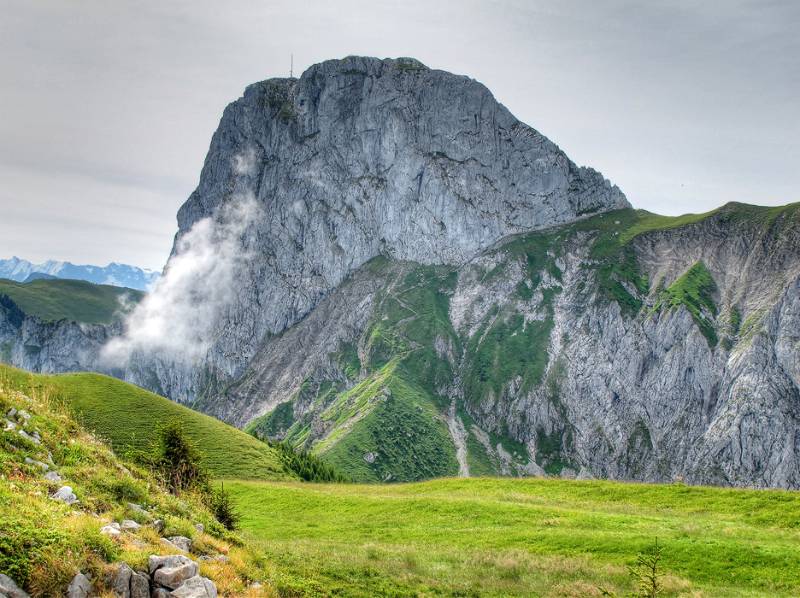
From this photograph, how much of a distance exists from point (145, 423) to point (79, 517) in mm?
80113

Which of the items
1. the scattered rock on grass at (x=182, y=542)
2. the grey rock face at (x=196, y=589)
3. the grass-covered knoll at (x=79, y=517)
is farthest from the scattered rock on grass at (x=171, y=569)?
the scattered rock on grass at (x=182, y=542)

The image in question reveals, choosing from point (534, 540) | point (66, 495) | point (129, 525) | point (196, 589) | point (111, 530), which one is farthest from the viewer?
point (534, 540)

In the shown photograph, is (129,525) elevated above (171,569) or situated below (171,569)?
above

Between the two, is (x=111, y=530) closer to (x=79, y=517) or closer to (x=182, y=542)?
(x=79, y=517)

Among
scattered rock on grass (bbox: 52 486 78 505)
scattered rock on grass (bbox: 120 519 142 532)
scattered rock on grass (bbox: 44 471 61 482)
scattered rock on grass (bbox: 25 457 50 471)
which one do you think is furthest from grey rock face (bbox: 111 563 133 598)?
scattered rock on grass (bbox: 25 457 50 471)

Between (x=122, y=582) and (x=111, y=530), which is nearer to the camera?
(x=122, y=582)

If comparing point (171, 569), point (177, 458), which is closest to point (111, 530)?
point (171, 569)

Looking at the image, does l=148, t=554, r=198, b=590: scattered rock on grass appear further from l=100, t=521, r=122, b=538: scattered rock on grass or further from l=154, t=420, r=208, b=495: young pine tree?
l=154, t=420, r=208, b=495: young pine tree

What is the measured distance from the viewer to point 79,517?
15.2 metres

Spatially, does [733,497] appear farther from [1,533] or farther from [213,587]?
[1,533]

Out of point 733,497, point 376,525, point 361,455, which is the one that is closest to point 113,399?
point 376,525

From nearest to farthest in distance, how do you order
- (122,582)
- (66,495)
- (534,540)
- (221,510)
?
(122,582), (66,495), (221,510), (534,540)

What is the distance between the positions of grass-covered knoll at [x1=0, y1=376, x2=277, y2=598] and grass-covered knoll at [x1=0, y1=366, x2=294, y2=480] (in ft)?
191

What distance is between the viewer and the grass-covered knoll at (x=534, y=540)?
26.1 metres
